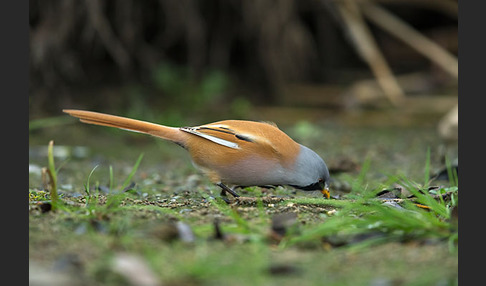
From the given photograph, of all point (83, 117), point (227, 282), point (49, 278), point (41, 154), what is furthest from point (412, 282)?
point (41, 154)

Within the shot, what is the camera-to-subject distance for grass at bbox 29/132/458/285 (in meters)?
2.38

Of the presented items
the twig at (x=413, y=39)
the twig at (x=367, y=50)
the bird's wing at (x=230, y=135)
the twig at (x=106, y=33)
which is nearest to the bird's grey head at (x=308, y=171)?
the bird's wing at (x=230, y=135)

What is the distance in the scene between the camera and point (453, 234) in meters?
2.81

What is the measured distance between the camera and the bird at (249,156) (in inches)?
152

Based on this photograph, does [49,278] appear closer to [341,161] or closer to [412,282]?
[412,282]

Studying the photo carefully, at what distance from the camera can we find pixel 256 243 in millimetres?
2750

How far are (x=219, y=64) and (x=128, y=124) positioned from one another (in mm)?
4339

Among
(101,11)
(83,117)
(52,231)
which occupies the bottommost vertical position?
(52,231)

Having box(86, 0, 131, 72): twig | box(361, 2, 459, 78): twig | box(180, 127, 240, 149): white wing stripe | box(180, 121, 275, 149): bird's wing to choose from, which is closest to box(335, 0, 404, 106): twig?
box(361, 2, 459, 78): twig

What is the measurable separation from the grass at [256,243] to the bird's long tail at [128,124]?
26.6 inches

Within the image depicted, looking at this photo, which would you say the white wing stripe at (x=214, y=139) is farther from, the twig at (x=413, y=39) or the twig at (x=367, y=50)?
the twig at (x=413, y=39)

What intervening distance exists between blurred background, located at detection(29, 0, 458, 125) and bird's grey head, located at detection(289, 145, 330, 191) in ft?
9.45

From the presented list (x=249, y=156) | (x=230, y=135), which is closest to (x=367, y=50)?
(x=230, y=135)

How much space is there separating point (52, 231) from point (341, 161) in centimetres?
301
